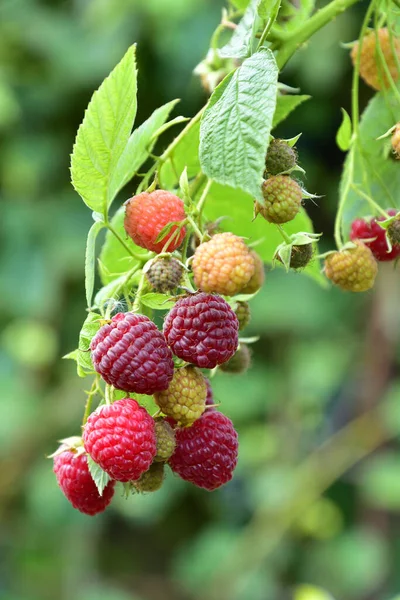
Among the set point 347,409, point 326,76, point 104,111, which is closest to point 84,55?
point 326,76

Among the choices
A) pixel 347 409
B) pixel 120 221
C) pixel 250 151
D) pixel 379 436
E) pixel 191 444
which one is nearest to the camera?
pixel 250 151

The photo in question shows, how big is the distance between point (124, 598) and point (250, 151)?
246 cm

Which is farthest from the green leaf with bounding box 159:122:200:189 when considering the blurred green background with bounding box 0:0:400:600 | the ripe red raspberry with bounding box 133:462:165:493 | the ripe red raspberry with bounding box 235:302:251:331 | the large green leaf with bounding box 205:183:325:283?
the blurred green background with bounding box 0:0:400:600

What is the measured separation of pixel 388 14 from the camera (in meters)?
0.72

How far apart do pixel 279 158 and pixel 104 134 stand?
0.14 meters

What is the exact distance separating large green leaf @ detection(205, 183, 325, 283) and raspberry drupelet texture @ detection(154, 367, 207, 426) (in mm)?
206

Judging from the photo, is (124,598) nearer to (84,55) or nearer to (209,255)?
(84,55)

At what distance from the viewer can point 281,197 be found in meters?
0.56

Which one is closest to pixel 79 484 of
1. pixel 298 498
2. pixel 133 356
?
pixel 133 356

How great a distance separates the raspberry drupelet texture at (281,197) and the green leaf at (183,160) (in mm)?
176

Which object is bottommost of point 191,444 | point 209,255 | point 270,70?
point 191,444

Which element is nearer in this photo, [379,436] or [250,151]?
[250,151]

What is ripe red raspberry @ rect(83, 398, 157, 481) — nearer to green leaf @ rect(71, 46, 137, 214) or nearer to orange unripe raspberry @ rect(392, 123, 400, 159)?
green leaf @ rect(71, 46, 137, 214)

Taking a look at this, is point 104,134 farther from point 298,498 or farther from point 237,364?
point 298,498
